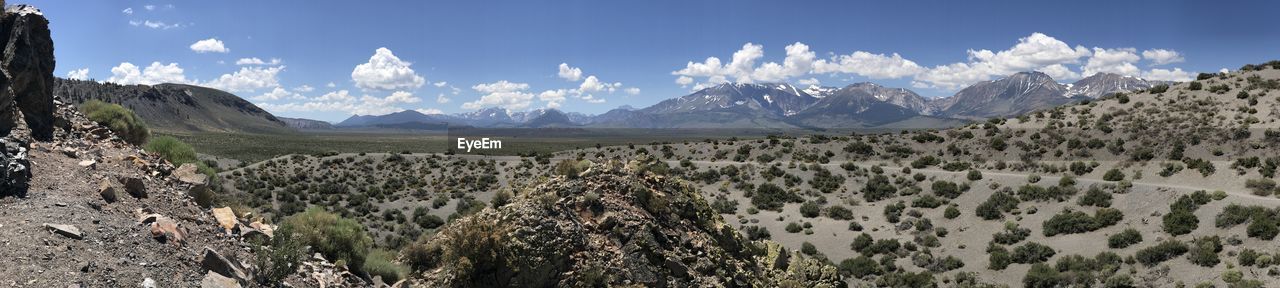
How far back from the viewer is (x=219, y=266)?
25.4 ft

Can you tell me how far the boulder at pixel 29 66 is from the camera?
10.4 m

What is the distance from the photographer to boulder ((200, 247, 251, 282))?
764cm

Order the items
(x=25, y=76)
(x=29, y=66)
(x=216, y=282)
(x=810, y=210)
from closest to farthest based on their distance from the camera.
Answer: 1. (x=216, y=282)
2. (x=25, y=76)
3. (x=29, y=66)
4. (x=810, y=210)

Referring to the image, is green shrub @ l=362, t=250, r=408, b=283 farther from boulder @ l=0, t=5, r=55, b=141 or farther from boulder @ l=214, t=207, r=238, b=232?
boulder @ l=0, t=5, r=55, b=141

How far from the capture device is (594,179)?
42.1 ft

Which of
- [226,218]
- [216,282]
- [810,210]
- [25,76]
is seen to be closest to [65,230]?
[216,282]

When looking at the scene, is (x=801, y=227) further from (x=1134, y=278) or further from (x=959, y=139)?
(x=959, y=139)

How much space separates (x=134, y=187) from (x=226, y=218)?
1.38 metres

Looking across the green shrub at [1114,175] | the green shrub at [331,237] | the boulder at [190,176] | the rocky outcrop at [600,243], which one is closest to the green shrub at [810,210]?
the green shrub at [1114,175]

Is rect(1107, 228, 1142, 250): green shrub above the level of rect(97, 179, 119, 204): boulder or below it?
below

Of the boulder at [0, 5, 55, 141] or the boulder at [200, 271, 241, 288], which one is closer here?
the boulder at [200, 271, 241, 288]

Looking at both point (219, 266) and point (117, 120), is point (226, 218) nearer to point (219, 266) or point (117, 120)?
point (219, 266)

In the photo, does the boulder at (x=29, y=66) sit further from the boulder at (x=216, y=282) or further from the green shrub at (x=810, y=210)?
the green shrub at (x=810, y=210)

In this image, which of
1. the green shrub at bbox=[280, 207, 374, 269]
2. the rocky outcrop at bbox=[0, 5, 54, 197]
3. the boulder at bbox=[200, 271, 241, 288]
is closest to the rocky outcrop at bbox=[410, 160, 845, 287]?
the green shrub at bbox=[280, 207, 374, 269]
